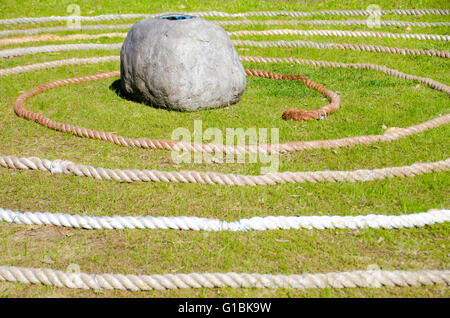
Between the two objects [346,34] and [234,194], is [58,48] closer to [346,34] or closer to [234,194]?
[346,34]

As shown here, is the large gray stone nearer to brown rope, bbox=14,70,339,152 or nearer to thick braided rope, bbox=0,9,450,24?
brown rope, bbox=14,70,339,152

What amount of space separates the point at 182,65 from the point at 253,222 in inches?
133

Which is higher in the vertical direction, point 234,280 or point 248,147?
point 248,147

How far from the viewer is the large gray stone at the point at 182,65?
24.4ft

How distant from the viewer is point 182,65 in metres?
7.42

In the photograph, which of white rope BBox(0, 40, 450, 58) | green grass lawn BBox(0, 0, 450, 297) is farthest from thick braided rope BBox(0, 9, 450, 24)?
green grass lawn BBox(0, 0, 450, 297)

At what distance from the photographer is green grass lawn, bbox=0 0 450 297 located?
429 cm

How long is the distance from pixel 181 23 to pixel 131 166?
2.67 metres

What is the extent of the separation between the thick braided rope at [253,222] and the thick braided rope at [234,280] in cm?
76

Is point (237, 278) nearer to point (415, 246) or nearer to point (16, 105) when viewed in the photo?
point (415, 246)

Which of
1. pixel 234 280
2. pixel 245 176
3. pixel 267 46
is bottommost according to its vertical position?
pixel 234 280

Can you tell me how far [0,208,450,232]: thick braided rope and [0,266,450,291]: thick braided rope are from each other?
761mm

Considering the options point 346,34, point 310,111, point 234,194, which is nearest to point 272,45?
point 346,34

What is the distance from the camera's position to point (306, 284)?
3.97m
